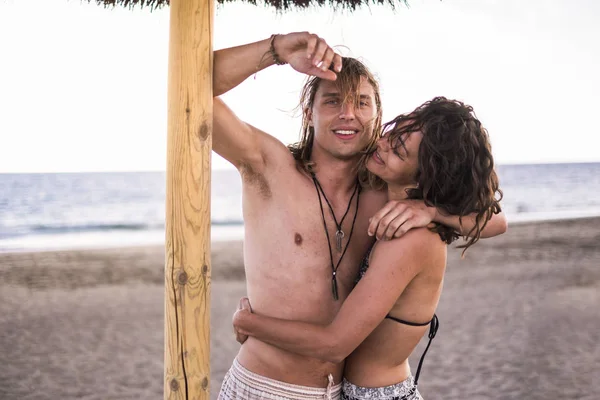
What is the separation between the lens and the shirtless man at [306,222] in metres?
2.54

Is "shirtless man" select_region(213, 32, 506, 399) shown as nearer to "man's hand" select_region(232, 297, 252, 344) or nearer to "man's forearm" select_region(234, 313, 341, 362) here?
"man's hand" select_region(232, 297, 252, 344)

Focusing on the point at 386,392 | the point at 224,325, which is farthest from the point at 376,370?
the point at 224,325

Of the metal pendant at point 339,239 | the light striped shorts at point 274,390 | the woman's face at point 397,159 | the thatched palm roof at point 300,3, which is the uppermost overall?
the thatched palm roof at point 300,3

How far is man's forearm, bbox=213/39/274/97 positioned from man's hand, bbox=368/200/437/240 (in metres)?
0.67

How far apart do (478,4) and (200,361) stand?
3384 cm

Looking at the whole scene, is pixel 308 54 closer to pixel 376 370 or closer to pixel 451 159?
pixel 451 159

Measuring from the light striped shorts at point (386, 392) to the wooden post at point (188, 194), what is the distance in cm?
62

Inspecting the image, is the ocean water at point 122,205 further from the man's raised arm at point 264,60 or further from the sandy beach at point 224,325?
the man's raised arm at point 264,60

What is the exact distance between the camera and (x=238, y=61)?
7.31ft

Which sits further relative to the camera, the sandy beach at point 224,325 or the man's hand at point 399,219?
the sandy beach at point 224,325

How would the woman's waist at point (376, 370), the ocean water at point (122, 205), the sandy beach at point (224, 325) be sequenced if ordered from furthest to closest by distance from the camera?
the ocean water at point (122, 205) < the sandy beach at point (224, 325) < the woman's waist at point (376, 370)

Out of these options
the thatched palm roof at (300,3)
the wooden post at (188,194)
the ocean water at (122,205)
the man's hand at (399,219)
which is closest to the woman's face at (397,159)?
the man's hand at (399,219)

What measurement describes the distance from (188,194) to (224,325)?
602 cm

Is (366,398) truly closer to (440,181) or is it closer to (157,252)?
(440,181)
